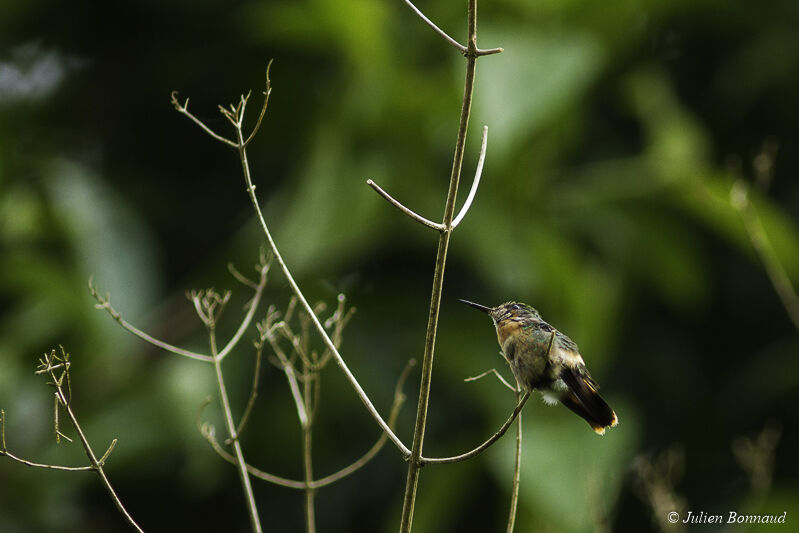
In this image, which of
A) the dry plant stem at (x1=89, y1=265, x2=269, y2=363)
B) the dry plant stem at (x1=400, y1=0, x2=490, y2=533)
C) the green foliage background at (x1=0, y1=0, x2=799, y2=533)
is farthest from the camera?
the green foliage background at (x1=0, y1=0, x2=799, y2=533)

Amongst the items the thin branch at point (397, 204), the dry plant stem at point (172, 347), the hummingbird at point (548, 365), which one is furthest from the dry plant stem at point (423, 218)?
the dry plant stem at point (172, 347)

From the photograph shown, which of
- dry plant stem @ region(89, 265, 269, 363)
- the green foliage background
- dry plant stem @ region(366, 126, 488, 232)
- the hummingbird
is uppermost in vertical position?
dry plant stem @ region(366, 126, 488, 232)

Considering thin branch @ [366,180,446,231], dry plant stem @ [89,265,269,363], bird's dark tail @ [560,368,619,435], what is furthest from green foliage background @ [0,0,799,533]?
thin branch @ [366,180,446,231]

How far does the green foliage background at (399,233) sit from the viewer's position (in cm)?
255

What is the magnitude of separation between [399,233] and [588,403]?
2000 millimetres

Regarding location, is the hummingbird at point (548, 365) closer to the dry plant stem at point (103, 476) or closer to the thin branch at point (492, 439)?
the thin branch at point (492, 439)

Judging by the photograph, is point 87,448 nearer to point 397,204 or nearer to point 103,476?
point 103,476

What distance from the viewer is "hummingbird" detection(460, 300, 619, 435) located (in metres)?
0.77

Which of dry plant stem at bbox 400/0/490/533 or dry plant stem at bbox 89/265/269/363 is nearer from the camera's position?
dry plant stem at bbox 400/0/490/533

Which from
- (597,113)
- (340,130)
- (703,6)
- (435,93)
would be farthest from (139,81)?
(703,6)

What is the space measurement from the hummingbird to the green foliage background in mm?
1334

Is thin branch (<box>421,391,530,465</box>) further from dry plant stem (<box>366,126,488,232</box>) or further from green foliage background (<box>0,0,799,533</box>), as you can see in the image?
green foliage background (<box>0,0,799,533</box>)

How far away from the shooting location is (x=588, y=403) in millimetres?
776

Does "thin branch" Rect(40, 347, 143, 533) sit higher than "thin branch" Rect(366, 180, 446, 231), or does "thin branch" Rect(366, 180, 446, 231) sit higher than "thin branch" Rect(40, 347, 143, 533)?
"thin branch" Rect(366, 180, 446, 231)
